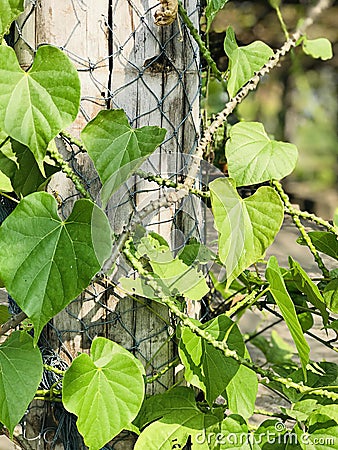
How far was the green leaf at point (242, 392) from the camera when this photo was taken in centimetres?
83

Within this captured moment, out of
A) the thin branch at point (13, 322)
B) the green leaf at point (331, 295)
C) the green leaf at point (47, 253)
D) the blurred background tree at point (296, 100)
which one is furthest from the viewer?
the green leaf at point (331, 295)

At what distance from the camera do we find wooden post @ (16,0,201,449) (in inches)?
32.6

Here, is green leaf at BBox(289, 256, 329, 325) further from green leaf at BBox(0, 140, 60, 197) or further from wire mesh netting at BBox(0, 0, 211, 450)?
green leaf at BBox(0, 140, 60, 197)

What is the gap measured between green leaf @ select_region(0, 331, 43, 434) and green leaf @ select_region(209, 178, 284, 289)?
0.27 meters

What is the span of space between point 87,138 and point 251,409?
0.43 m

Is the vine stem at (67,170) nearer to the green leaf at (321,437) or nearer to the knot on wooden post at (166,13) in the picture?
the knot on wooden post at (166,13)

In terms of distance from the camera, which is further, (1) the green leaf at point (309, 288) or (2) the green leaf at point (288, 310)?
(1) the green leaf at point (309, 288)

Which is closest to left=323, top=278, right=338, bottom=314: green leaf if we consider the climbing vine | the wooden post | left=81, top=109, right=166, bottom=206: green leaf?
the climbing vine

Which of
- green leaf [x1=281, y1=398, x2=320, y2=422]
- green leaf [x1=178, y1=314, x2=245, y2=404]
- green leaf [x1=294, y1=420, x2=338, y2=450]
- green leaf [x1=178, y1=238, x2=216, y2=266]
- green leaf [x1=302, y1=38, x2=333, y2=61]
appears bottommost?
green leaf [x1=294, y1=420, x2=338, y2=450]

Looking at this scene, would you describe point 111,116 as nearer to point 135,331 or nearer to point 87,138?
point 87,138

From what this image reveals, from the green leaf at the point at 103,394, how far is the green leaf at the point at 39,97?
0.89 feet

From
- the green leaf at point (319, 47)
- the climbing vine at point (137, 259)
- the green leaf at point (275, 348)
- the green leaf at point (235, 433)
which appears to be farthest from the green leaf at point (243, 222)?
the green leaf at point (275, 348)

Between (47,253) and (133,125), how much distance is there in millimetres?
248

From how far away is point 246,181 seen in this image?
81 cm
